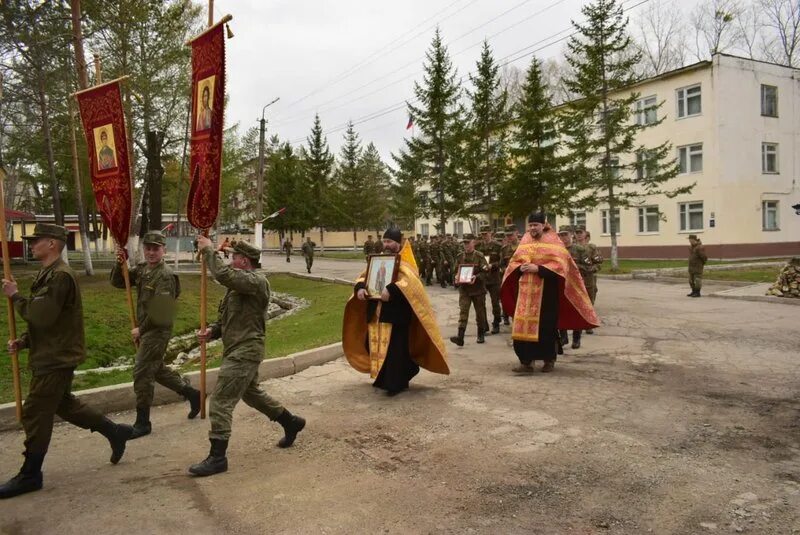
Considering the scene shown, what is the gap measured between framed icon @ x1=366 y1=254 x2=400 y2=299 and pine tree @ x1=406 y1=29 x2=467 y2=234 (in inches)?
1058

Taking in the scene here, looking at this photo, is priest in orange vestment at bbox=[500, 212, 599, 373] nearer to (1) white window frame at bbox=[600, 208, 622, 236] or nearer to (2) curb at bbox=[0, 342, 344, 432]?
(2) curb at bbox=[0, 342, 344, 432]

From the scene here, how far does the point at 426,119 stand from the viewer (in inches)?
1358

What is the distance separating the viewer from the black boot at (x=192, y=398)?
21.6ft

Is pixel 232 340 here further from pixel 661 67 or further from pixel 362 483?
pixel 661 67

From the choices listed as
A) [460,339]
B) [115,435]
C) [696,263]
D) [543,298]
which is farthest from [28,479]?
[696,263]

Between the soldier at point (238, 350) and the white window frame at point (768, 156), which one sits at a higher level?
the white window frame at point (768, 156)

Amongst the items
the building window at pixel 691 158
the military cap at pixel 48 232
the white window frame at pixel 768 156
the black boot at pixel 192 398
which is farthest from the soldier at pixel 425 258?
the white window frame at pixel 768 156

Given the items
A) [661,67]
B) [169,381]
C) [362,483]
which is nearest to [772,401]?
[362,483]

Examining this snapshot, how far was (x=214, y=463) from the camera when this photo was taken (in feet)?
16.2

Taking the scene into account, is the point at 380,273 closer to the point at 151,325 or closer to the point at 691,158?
the point at 151,325

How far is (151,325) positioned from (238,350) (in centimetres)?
140

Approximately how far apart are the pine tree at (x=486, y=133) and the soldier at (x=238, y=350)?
2846cm

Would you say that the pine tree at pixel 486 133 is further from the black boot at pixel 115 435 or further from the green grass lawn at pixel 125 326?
the black boot at pixel 115 435

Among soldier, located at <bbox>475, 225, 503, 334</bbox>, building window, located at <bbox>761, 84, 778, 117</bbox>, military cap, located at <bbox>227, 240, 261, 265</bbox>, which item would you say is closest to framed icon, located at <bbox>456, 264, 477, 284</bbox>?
soldier, located at <bbox>475, 225, 503, 334</bbox>
